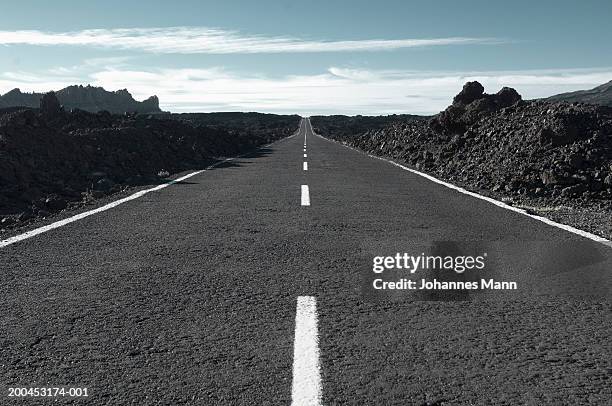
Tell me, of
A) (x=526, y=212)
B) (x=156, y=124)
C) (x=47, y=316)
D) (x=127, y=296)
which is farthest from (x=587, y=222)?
(x=156, y=124)

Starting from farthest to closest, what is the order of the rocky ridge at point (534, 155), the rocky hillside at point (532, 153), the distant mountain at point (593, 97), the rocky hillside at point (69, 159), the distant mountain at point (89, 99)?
the distant mountain at point (89, 99), the distant mountain at point (593, 97), the rocky hillside at point (69, 159), the rocky hillside at point (532, 153), the rocky ridge at point (534, 155)

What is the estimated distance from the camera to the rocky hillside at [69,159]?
12578mm

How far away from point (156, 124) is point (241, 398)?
33109 mm

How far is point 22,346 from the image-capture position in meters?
3.75

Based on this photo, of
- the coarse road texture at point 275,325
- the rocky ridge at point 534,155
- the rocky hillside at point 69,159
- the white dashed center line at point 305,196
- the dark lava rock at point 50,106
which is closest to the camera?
the coarse road texture at point 275,325

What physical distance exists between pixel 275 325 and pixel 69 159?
15423mm

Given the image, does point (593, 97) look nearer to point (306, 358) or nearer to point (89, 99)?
point (89, 99)

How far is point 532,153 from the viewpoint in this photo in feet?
48.4

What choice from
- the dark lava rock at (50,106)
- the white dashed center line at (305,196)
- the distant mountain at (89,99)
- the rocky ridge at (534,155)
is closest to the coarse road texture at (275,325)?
Answer: the white dashed center line at (305,196)

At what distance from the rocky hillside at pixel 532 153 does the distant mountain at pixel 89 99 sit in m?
105

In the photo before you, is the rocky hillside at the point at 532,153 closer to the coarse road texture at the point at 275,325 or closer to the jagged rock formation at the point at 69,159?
the coarse road texture at the point at 275,325

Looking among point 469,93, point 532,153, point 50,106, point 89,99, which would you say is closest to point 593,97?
point 469,93

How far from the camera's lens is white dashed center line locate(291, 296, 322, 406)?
3062 millimetres

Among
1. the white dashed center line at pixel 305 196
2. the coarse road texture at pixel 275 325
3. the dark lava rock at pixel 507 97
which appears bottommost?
the white dashed center line at pixel 305 196
